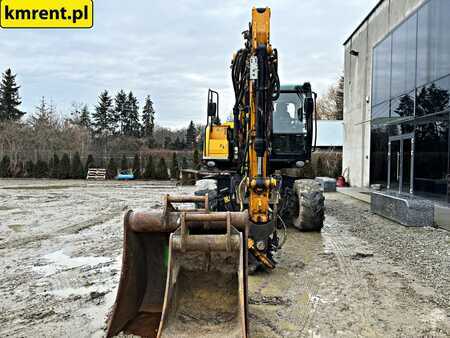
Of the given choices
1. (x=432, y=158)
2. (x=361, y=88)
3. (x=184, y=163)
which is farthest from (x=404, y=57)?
(x=184, y=163)

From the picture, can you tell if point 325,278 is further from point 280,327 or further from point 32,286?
point 32,286

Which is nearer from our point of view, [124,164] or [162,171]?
[162,171]

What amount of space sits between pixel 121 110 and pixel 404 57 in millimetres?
45968

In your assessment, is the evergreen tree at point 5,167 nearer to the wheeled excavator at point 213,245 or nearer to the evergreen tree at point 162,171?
the evergreen tree at point 162,171

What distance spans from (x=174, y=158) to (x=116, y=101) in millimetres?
31732

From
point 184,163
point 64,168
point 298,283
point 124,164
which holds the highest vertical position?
point 184,163

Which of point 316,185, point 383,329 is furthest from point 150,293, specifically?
point 316,185

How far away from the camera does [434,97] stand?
12234mm

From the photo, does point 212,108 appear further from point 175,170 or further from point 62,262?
point 175,170

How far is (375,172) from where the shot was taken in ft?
58.1

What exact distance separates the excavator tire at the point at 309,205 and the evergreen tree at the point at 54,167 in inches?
925

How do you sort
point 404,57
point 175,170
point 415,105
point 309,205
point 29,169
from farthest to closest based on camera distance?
1. point 29,169
2. point 175,170
3. point 404,57
4. point 415,105
5. point 309,205

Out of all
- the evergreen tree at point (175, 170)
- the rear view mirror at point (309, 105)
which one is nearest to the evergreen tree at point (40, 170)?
the evergreen tree at point (175, 170)

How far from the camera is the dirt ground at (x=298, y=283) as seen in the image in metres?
3.64
